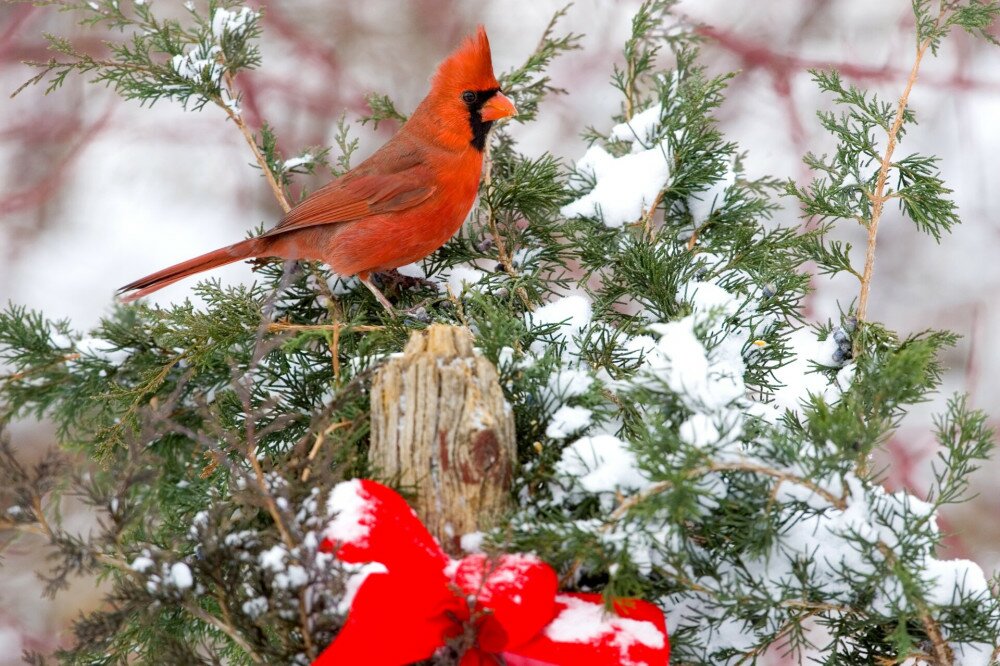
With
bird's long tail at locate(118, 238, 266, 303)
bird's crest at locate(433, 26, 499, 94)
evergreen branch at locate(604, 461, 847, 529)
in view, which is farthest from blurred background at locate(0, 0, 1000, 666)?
evergreen branch at locate(604, 461, 847, 529)

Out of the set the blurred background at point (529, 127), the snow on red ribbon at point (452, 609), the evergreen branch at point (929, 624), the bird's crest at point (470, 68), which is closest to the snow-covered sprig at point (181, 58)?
the bird's crest at point (470, 68)

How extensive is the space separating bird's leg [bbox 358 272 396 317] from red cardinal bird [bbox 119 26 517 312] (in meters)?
0.01

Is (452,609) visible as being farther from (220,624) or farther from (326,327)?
(326,327)

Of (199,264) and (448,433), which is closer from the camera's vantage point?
(448,433)

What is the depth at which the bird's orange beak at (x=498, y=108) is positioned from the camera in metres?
1.95

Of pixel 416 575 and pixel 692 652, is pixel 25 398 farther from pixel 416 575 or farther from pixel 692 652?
pixel 692 652

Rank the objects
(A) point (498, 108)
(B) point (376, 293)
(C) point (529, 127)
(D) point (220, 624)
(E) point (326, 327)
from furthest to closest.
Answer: (C) point (529, 127)
(A) point (498, 108)
(B) point (376, 293)
(E) point (326, 327)
(D) point (220, 624)

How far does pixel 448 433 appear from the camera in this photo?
1102mm

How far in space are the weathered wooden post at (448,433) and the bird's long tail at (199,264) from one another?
1.13 m

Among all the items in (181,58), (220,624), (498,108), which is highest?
(498,108)

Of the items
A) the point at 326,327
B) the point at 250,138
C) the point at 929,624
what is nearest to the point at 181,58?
the point at 250,138

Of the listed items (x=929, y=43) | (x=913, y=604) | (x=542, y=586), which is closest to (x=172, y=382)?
(x=542, y=586)

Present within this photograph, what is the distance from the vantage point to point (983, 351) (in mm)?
3432

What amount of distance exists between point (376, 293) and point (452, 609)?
30.8 inches
